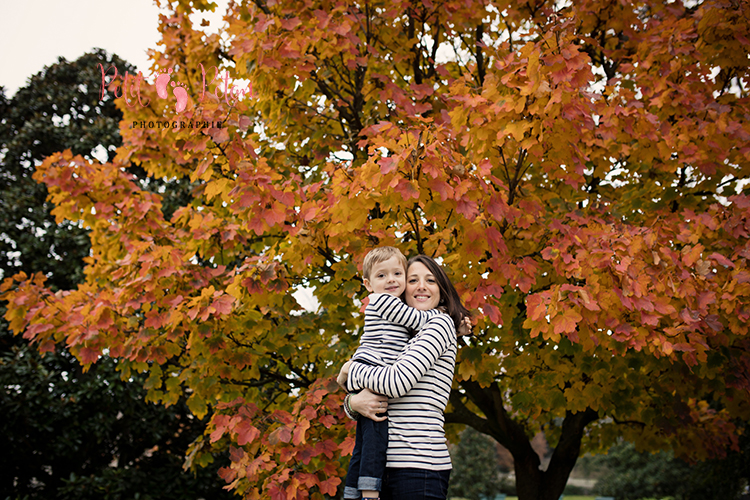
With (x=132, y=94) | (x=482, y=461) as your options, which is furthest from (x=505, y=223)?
(x=482, y=461)

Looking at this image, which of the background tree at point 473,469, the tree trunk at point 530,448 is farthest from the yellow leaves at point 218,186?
the background tree at point 473,469

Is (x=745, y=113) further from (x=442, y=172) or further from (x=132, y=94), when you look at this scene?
(x=132, y=94)

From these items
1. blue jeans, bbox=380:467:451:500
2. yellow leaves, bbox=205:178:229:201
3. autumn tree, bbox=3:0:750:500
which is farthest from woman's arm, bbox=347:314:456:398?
yellow leaves, bbox=205:178:229:201

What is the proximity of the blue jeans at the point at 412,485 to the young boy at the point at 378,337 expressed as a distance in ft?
0.23

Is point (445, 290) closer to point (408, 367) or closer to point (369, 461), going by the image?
point (408, 367)

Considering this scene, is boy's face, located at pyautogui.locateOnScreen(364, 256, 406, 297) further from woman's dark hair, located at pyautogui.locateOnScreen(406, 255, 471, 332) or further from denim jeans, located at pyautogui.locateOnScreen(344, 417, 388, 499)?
denim jeans, located at pyautogui.locateOnScreen(344, 417, 388, 499)

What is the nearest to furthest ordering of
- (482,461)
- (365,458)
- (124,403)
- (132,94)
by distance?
(365,458), (132,94), (124,403), (482,461)

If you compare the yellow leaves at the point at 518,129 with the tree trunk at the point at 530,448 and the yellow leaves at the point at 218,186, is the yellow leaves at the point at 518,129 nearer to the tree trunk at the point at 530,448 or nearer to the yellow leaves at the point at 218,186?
the yellow leaves at the point at 218,186

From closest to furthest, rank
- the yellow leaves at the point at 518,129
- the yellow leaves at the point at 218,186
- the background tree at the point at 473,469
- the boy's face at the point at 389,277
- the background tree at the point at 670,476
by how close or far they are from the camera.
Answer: the boy's face at the point at 389,277 < the yellow leaves at the point at 518,129 < the yellow leaves at the point at 218,186 < the background tree at the point at 670,476 < the background tree at the point at 473,469

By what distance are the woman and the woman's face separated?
0.15 m

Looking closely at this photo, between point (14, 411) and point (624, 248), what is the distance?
6865 mm

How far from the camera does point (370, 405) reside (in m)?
1.84

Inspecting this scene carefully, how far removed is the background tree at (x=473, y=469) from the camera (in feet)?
35.9

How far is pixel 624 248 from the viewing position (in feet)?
9.67
